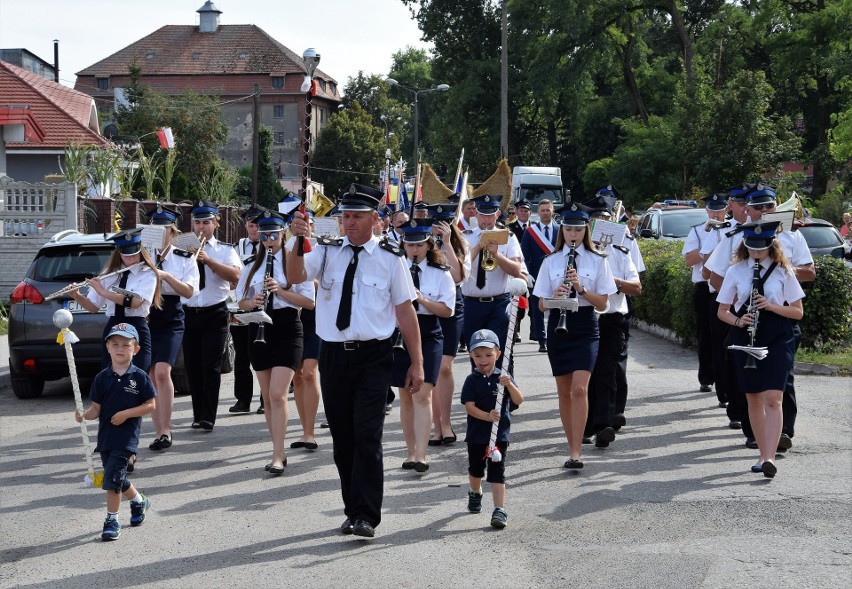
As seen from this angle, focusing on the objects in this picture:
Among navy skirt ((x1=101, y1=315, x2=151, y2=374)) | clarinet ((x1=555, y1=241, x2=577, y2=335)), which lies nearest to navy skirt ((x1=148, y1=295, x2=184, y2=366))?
navy skirt ((x1=101, y1=315, x2=151, y2=374))

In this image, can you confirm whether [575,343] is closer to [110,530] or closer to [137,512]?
[137,512]

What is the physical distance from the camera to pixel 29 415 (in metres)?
12.0

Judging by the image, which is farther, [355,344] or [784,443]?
[784,443]

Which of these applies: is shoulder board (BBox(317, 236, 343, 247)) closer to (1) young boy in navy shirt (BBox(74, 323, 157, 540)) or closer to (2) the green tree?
(1) young boy in navy shirt (BBox(74, 323, 157, 540))

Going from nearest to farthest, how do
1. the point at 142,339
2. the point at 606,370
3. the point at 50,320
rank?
the point at 142,339
the point at 606,370
the point at 50,320

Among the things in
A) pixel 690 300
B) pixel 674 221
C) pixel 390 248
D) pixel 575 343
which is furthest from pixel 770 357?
pixel 674 221

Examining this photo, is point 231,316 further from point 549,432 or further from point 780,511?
point 780,511

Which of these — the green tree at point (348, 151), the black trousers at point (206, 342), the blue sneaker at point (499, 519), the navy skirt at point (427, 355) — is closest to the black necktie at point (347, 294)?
the blue sneaker at point (499, 519)

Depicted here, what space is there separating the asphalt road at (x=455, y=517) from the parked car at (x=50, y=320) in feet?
4.74

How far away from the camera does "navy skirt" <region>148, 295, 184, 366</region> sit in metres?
10.1

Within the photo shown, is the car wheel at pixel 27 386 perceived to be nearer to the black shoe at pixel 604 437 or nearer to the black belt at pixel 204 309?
the black belt at pixel 204 309

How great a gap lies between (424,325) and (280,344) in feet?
3.69

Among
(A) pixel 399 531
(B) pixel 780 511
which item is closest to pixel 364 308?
(A) pixel 399 531

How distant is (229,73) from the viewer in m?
98.1
